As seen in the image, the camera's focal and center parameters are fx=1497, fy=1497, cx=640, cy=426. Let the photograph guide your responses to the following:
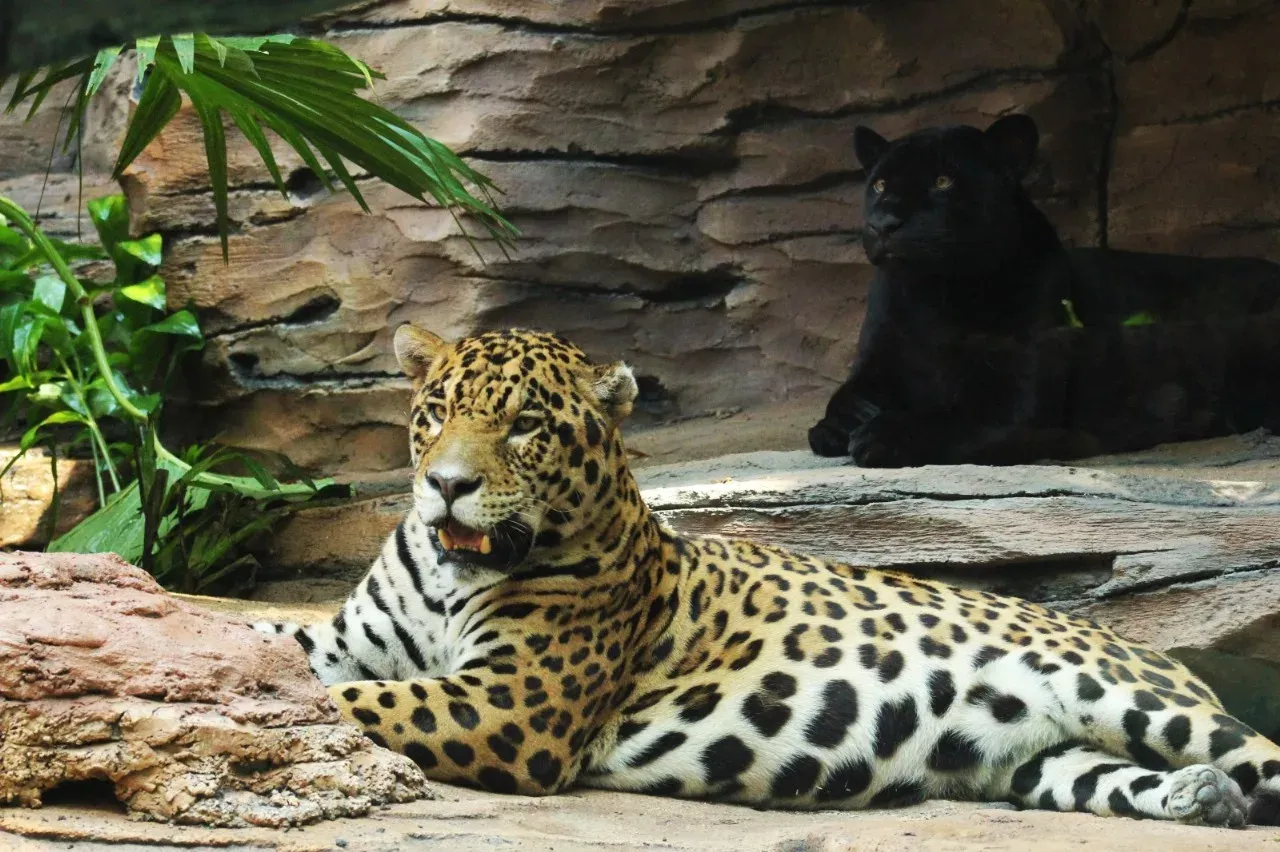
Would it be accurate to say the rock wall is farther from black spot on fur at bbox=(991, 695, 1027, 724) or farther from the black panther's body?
black spot on fur at bbox=(991, 695, 1027, 724)

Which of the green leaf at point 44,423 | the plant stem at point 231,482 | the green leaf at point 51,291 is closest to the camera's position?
the plant stem at point 231,482

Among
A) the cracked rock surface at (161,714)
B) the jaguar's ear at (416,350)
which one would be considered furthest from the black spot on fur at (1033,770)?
the jaguar's ear at (416,350)

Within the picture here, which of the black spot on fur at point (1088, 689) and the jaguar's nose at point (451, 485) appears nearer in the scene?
the jaguar's nose at point (451, 485)

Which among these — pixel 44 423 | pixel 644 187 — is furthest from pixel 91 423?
pixel 644 187

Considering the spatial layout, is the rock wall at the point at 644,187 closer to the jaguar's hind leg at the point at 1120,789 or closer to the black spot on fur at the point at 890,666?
the black spot on fur at the point at 890,666

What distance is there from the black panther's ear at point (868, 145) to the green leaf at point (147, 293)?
400cm

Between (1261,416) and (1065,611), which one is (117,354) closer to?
(1065,611)

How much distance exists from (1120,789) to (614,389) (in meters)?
1.99

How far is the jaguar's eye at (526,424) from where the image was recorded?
470 centimetres

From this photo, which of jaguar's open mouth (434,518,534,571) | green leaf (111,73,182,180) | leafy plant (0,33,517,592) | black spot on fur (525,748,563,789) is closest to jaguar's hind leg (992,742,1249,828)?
black spot on fur (525,748,563,789)

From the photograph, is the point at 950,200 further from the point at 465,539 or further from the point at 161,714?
the point at 161,714

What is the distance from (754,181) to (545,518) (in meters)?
4.45

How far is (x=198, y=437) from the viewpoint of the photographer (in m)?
8.94

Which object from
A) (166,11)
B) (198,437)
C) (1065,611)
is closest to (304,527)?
(198,437)
